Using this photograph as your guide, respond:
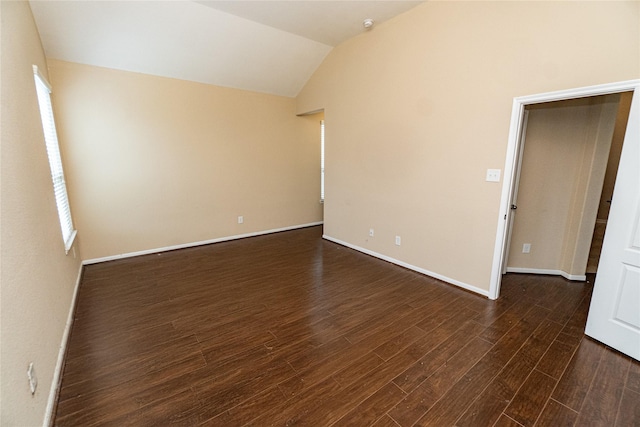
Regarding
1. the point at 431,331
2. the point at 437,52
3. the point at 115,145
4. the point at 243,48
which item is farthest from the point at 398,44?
the point at 115,145

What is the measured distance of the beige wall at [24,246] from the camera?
4.01ft

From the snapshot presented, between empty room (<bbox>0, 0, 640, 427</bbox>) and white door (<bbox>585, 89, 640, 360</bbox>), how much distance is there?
0.01 meters

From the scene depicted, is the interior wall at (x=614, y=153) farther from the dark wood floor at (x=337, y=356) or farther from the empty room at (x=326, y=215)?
the dark wood floor at (x=337, y=356)

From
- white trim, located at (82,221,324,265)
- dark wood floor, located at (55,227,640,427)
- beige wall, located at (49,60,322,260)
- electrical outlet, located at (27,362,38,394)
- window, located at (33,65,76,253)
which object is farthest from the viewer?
white trim, located at (82,221,324,265)

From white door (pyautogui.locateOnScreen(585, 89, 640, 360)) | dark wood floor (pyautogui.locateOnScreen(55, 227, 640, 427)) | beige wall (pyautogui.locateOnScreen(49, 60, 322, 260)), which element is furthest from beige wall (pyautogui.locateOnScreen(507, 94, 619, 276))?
beige wall (pyautogui.locateOnScreen(49, 60, 322, 260))

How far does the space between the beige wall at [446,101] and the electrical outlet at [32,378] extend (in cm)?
353

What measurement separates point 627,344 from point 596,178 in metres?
1.92

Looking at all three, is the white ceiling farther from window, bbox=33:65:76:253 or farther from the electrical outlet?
the electrical outlet

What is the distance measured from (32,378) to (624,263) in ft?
12.6

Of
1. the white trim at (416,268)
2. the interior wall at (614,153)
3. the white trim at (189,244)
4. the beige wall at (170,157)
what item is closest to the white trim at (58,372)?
the white trim at (189,244)

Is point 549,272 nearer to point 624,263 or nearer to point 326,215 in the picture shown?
point 624,263

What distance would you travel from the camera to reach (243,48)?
3.96m

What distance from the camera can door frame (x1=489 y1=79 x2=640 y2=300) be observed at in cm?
205

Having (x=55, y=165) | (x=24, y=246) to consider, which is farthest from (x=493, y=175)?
(x=55, y=165)
